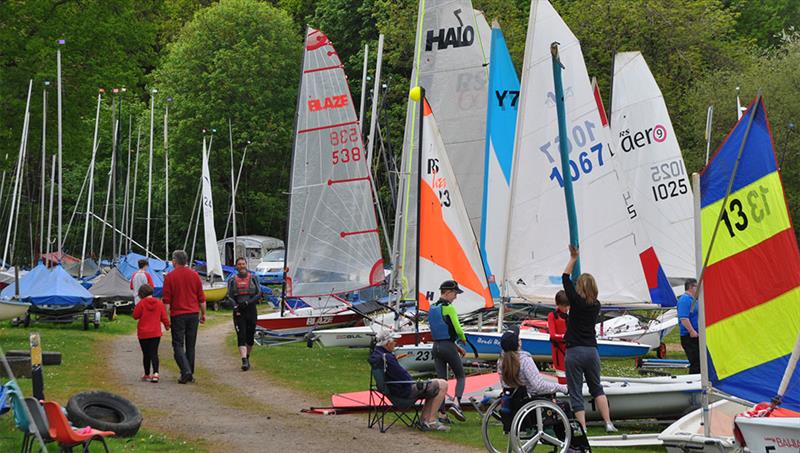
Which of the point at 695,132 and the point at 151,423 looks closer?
the point at 151,423

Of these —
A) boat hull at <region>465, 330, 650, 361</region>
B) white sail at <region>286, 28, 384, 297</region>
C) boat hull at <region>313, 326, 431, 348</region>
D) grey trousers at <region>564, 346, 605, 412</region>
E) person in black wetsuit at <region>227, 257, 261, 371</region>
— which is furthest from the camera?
white sail at <region>286, 28, 384, 297</region>

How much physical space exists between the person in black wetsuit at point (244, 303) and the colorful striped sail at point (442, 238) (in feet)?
8.88

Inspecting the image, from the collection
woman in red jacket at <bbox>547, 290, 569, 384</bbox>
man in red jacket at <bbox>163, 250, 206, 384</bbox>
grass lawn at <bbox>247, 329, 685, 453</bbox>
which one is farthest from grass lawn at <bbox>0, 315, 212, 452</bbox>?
woman in red jacket at <bbox>547, 290, 569, 384</bbox>

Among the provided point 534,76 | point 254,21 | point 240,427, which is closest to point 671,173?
point 534,76

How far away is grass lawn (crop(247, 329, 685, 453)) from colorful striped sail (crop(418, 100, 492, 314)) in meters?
1.86

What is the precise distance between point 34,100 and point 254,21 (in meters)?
31.2

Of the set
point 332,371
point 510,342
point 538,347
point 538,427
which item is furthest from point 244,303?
point 538,427

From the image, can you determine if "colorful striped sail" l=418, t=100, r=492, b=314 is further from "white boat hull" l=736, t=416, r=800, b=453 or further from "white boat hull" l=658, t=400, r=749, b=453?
"white boat hull" l=736, t=416, r=800, b=453

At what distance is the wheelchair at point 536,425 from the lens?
11.4 meters

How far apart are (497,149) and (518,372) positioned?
10.8 meters

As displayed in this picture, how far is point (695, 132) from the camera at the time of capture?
145 feet

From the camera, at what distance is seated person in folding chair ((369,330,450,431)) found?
13.8 m

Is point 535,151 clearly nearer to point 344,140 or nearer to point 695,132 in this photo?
point 344,140

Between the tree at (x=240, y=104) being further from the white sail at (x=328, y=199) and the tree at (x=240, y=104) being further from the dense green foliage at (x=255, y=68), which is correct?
the white sail at (x=328, y=199)
